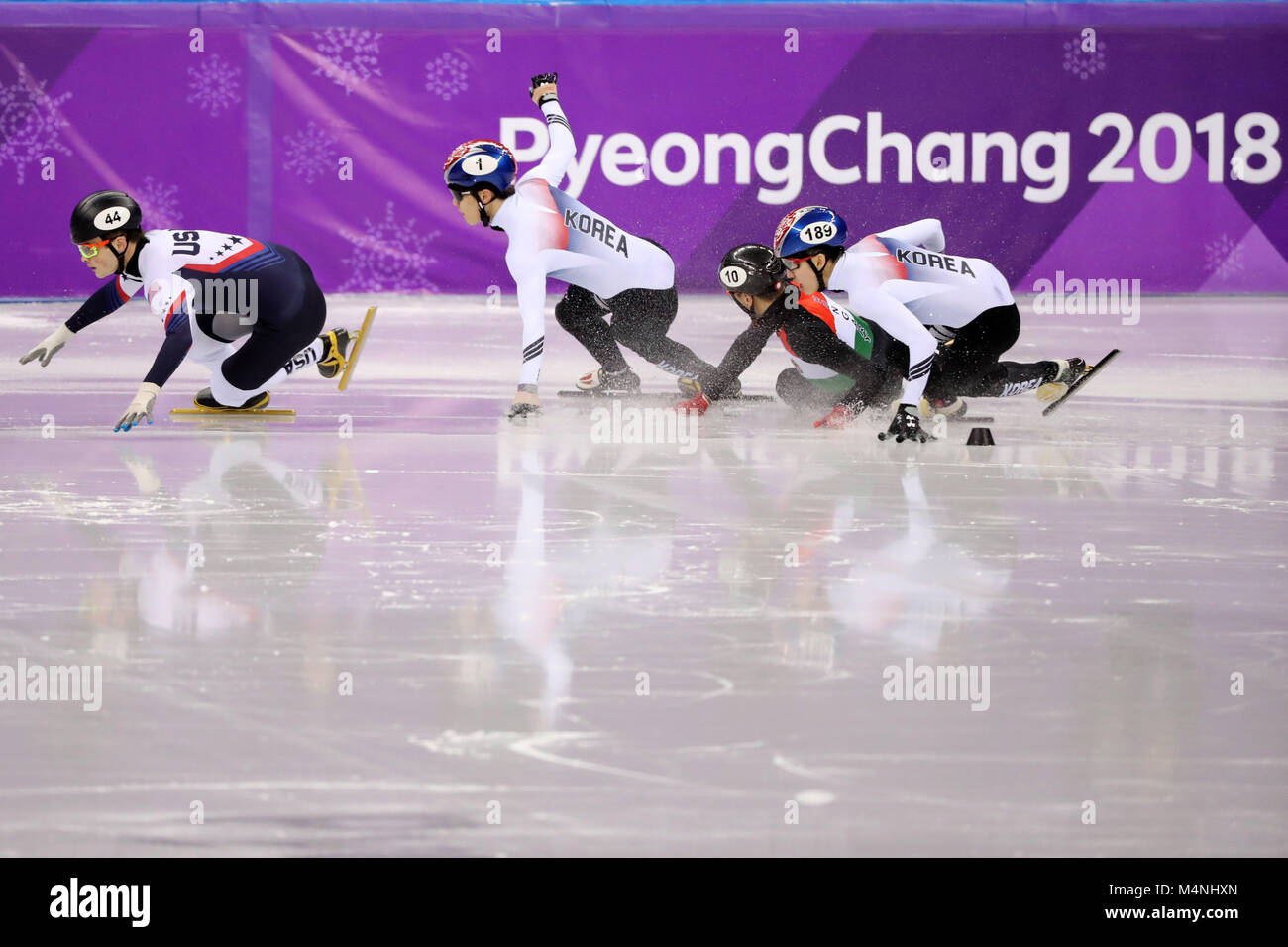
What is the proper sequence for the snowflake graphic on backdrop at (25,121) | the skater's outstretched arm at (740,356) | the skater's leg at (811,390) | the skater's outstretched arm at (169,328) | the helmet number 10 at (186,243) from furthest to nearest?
1. the snowflake graphic on backdrop at (25,121)
2. the skater's leg at (811,390)
3. the skater's outstretched arm at (740,356)
4. the helmet number 10 at (186,243)
5. the skater's outstretched arm at (169,328)

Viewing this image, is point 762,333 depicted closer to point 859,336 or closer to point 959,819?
point 859,336

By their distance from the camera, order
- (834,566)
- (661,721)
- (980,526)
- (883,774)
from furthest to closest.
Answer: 1. (980,526)
2. (834,566)
3. (661,721)
4. (883,774)

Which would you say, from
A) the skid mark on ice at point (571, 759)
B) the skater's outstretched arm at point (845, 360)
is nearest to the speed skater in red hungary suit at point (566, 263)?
the skater's outstretched arm at point (845, 360)

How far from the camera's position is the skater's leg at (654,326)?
735 centimetres

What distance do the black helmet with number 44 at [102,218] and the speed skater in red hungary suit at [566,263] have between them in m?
1.35

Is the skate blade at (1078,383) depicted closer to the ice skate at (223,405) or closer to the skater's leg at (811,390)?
the skater's leg at (811,390)

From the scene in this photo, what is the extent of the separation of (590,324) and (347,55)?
20.0 ft

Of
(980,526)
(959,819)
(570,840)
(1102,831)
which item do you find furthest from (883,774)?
(980,526)

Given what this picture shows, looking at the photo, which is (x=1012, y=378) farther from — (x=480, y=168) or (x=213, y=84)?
(x=213, y=84)

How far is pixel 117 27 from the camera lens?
40.8 ft

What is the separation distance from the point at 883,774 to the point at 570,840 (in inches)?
21.2

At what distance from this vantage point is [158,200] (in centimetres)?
1254

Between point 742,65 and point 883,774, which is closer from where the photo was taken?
point 883,774

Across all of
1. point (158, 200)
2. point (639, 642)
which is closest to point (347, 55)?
point (158, 200)
